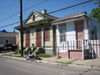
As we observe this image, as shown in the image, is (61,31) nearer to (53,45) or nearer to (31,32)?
(53,45)

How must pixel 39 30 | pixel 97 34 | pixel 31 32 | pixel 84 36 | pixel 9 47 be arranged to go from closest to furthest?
pixel 84 36 → pixel 97 34 → pixel 39 30 → pixel 31 32 → pixel 9 47

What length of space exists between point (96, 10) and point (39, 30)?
9.21 meters

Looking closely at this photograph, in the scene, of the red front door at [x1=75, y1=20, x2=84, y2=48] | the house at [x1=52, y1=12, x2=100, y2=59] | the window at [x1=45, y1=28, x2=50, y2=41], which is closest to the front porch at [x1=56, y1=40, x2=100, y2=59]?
the house at [x1=52, y1=12, x2=100, y2=59]

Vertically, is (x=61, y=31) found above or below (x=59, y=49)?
above

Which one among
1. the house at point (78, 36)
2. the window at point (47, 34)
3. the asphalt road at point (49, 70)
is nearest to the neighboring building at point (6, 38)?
the window at point (47, 34)

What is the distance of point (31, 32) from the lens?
72.6 ft

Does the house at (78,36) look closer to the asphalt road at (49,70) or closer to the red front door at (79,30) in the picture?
the red front door at (79,30)

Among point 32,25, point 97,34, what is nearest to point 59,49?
point 97,34

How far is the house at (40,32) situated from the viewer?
743 inches

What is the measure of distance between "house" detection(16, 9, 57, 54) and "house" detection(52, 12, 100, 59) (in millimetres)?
1218

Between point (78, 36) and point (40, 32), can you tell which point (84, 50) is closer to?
point (78, 36)

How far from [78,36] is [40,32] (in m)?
6.62

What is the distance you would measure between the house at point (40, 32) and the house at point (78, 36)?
122 centimetres

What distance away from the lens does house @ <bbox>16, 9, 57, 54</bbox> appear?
1888 cm
